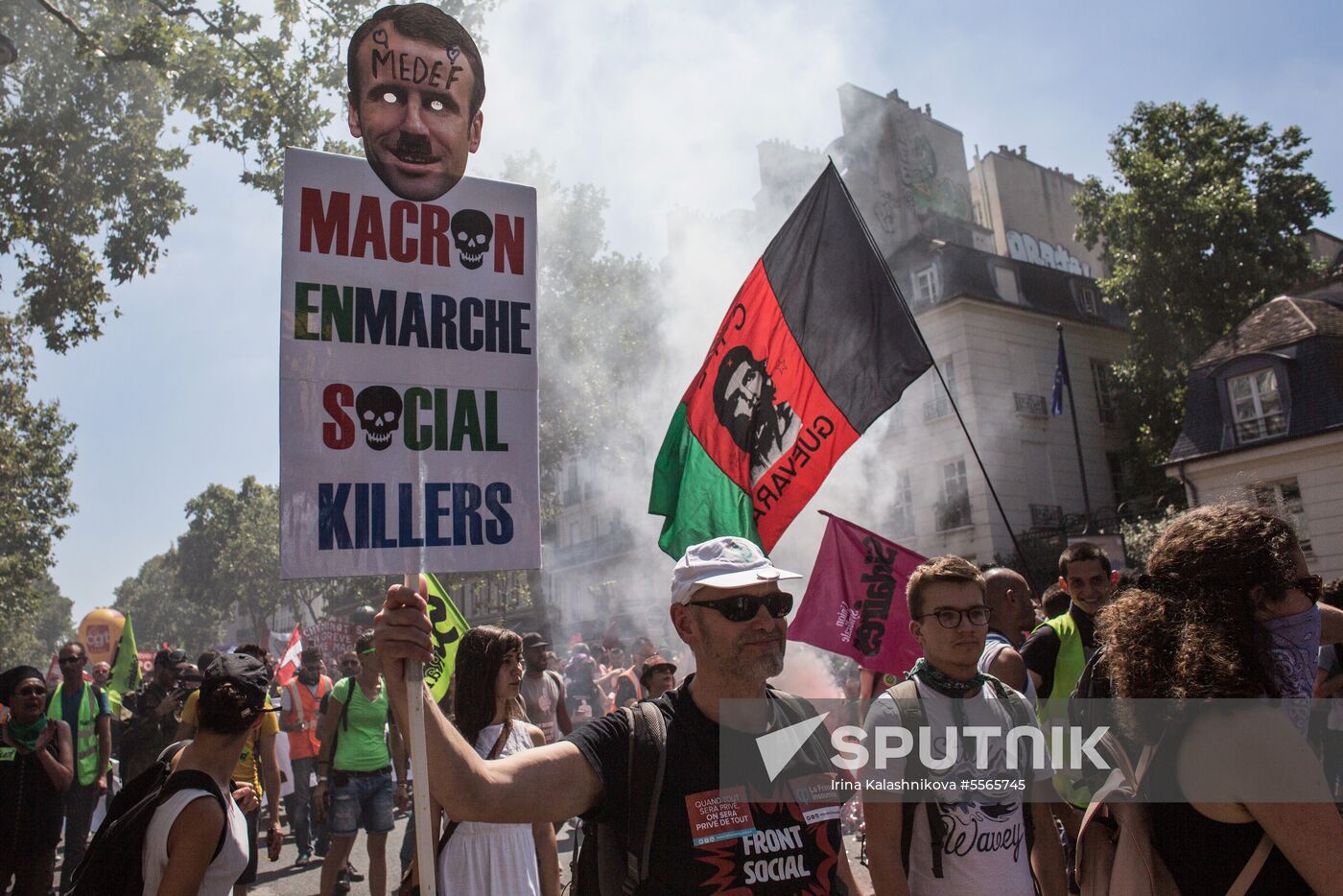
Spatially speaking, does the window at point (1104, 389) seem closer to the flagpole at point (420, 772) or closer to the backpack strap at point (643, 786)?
the backpack strap at point (643, 786)

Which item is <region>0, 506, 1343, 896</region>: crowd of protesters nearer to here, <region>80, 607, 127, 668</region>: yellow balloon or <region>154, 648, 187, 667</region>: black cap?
<region>154, 648, 187, 667</region>: black cap

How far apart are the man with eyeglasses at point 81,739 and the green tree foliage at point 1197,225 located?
77.2 feet

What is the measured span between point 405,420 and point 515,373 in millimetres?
320

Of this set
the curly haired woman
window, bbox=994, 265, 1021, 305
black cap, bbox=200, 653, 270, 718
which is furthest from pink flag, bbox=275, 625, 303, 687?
window, bbox=994, 265, 1021, 305

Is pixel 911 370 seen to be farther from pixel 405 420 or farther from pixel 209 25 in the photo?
pixel 209 25

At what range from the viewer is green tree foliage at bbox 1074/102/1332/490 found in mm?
23219

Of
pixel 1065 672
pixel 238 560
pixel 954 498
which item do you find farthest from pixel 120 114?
pixel 238 560

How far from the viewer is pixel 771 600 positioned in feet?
7.87

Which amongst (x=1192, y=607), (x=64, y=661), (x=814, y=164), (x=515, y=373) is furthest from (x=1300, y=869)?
(x=814, y=164)

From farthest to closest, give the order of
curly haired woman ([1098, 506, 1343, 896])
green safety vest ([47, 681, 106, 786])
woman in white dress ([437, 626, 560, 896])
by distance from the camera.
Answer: green safety vest ([47, 681, 106, 786]), woman in white dress ([437, 626, 560, 896]), curly haired woman ([1098, 506, 1343, 896])

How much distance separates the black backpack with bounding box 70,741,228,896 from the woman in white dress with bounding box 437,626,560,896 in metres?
1.04

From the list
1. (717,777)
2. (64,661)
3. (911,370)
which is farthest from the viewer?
(64,661)

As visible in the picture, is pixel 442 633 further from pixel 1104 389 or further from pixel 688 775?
pixel 1104 389

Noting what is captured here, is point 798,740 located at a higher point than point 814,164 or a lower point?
→ lower
